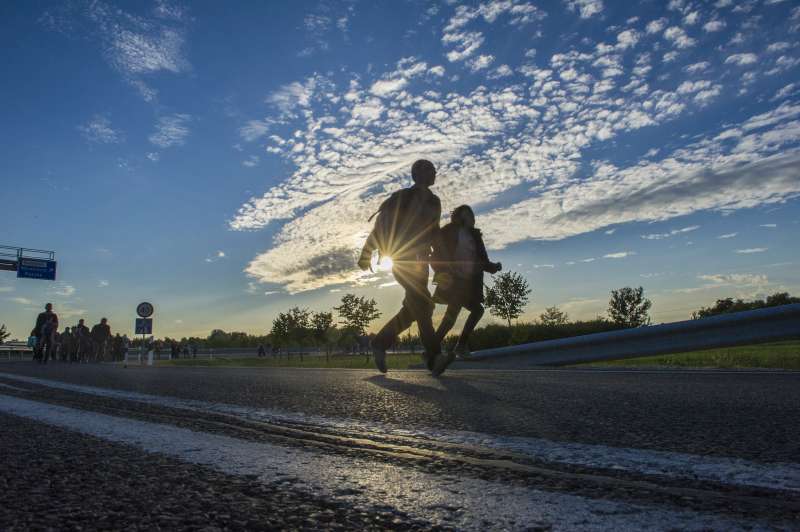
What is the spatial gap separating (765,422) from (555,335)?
62.6 ft

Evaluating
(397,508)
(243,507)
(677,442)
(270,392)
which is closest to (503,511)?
(397,508)

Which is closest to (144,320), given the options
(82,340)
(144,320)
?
(144,320)

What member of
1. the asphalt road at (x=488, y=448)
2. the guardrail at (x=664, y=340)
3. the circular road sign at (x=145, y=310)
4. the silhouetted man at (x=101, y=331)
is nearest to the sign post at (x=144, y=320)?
the circular road sign at (x=145, y=310)

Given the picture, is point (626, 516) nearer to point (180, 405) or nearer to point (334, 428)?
point (334, 428)

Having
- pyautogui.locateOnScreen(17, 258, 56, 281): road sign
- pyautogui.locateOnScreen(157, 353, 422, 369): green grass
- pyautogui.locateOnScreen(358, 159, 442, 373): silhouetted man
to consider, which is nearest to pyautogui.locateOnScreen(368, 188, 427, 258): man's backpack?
pyautogui.locateOnScreen(358, 159, 442, 373): silhouetted man

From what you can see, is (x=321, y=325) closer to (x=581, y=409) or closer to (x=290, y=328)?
(x=290, y=328)

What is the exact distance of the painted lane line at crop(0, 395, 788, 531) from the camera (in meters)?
1.06

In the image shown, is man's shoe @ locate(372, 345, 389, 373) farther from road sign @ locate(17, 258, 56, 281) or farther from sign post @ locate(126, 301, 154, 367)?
road sign @ locate(17, 258, 56, 281)

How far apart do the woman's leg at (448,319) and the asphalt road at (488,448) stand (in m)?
2.17

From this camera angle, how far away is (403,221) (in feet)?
19.9

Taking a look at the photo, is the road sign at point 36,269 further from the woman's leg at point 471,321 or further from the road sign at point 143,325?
the woman's leg at point 471,321

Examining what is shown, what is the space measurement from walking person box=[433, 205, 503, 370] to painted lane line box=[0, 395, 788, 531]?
13.5ft

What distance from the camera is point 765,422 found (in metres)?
2.51

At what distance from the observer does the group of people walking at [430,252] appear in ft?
19.7
